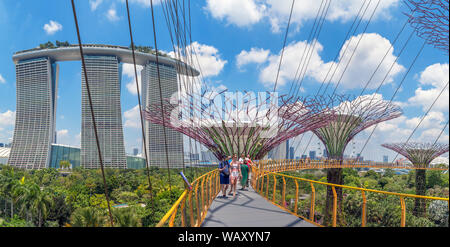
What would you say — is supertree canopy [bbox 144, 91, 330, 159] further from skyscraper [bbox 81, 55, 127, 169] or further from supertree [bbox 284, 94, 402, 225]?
skyscraper [bbox 81, 55, 127, 169]

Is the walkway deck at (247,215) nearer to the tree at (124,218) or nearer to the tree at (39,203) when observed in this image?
the tree at (124,218)

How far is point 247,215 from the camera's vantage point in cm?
728

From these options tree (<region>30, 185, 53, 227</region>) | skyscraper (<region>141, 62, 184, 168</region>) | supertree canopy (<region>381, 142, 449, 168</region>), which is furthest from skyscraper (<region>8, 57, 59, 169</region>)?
supertree canopy (<region>381, 142, 449, 168</region>)

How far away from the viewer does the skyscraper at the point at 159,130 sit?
113750mm

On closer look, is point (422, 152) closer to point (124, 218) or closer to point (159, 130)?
point (124, 218)

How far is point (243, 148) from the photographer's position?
2502cm

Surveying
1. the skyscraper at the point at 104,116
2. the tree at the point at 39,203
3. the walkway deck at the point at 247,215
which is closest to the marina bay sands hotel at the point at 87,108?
the skyscraper at the point at 104,116

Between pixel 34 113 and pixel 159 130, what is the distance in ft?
156

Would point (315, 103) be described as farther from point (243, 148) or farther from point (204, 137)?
point (204, 137)

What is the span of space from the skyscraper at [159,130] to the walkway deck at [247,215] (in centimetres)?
10160

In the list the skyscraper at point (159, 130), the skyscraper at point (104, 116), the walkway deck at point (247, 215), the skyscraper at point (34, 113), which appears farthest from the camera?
the skyscraper at point (159, 130)

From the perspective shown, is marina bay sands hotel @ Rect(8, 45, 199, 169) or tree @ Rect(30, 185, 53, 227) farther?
marina bay sands hotel @ Rect(8, 45, 199, 169)

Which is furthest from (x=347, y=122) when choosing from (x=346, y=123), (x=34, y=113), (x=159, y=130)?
(x=34, y=113)

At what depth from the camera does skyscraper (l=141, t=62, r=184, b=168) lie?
373ft
